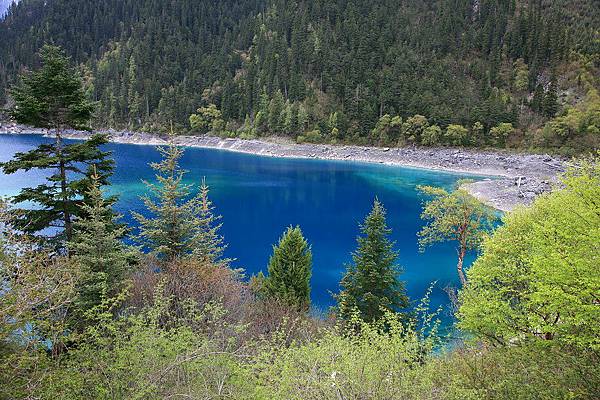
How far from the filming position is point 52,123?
16078mm

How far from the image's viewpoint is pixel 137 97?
135875mm

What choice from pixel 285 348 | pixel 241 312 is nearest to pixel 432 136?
pixel 241 312

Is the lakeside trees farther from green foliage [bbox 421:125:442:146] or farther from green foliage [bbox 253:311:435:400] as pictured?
green foliage [bbox 421:125:442:146]

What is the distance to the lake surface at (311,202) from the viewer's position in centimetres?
3244

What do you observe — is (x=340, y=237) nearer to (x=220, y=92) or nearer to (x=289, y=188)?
(x=289, y=188)

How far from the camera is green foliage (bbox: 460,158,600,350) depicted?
30.8 feet

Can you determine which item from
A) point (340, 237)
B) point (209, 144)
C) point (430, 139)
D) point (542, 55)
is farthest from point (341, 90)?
point (340, 237)

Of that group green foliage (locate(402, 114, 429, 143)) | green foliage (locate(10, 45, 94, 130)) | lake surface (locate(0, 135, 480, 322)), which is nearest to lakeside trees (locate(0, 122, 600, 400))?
green foliage (locate(10, 45, 94, 130))

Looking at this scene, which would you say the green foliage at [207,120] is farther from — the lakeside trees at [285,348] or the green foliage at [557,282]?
the green foliage at [557,282]

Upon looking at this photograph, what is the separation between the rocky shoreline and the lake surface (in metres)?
5.36

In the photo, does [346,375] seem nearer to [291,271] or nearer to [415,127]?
[291,271]

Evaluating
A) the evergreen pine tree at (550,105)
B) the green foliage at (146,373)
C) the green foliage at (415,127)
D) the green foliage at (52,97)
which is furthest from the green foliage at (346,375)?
the evergreen pine tree at (550,105)

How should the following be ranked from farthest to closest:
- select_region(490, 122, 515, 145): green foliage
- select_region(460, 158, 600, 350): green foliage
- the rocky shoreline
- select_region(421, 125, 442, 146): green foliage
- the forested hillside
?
the forested hillside, select_region(421, 125, 442, 146): green foliage, select_region(490, 122, 515, 145): green foliage, the rocky shoreline, select_region(460, 158, 600, 350): green foliage

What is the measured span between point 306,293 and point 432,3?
14618cm
